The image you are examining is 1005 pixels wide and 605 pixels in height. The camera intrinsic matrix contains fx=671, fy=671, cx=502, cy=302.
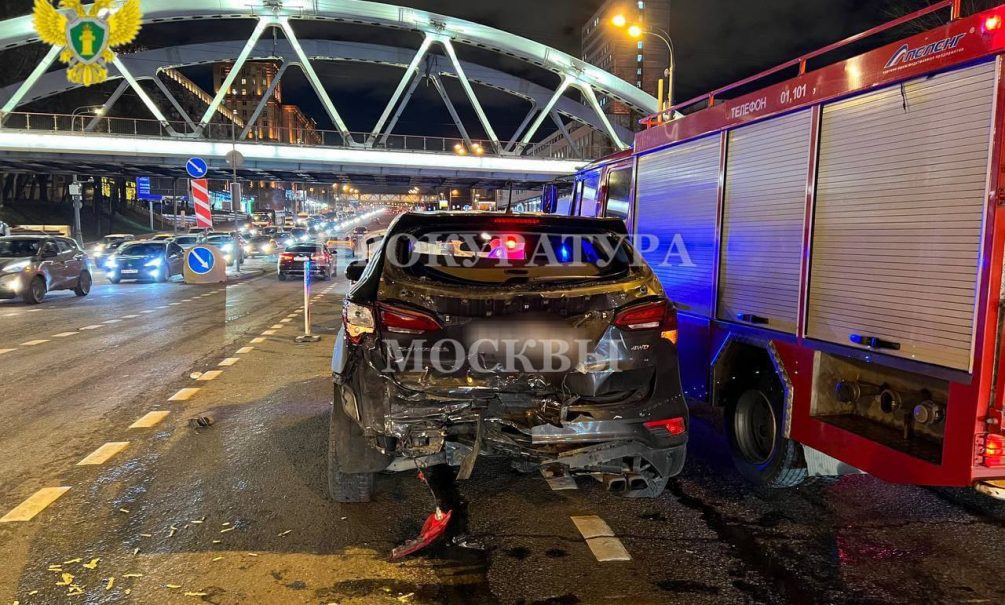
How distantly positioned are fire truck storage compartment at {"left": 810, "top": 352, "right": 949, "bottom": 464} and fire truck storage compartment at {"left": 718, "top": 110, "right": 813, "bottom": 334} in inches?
17.3

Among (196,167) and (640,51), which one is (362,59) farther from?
(640,51)

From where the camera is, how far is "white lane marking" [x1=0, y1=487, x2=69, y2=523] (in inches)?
159

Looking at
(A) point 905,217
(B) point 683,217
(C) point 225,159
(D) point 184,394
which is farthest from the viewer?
(C) point 225,159

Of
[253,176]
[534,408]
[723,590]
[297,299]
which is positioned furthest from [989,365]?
[253,176]

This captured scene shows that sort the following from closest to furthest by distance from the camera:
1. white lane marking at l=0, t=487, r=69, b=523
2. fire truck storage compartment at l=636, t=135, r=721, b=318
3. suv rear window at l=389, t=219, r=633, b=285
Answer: suv rear window at l=389, t=219, r=633, b=285
white lane marking at l=0, t=487, r=69, b=523
fire truck storage compartment at l=636, t=135, r=721, b=318

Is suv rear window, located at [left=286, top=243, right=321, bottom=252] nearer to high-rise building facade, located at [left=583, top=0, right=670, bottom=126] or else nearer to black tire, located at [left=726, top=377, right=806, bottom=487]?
black tire, located at [left=726, top=377, right=806, bottom=487]

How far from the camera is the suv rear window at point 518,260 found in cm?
392

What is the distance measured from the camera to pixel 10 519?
4.02 metres

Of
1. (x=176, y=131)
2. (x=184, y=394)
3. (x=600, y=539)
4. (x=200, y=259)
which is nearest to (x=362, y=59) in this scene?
(x=176, y=131)

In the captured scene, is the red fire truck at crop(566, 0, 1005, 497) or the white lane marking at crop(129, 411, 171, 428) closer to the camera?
the red fire truck at crop(566, 0, 1005, 497)

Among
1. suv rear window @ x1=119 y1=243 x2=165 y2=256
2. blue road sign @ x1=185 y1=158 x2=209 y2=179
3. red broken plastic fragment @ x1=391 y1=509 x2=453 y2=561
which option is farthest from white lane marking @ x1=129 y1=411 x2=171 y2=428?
suv rear window @ x1=119 y1=243 x2=165 y2=256

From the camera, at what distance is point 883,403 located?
4.13 m

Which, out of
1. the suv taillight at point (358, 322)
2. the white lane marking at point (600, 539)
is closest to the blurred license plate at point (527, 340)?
the suv taillight at point (358, 322)

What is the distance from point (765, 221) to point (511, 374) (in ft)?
8.10
